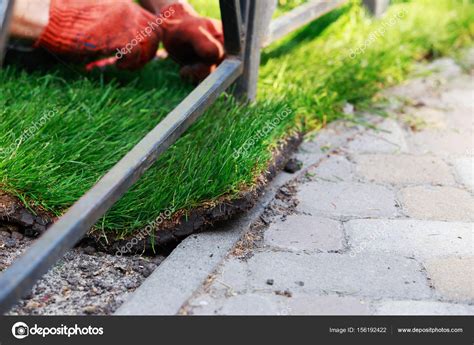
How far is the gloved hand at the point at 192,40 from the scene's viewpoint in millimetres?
2729

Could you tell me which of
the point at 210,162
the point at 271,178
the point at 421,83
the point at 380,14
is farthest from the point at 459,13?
the point at 210,162

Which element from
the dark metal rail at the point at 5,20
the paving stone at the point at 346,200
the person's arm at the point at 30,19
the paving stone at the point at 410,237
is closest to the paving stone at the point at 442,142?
the paving stone at the point at 346,200

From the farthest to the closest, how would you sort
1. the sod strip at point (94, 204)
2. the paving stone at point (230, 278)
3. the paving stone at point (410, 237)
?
the paving stone at point (410, 237) → the paving stone at point (230, 278) → the sod strip at point (94, 204)

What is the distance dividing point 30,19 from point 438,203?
152cm

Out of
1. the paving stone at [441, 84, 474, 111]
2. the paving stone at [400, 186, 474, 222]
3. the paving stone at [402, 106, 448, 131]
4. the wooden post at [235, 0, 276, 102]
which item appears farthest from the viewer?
the paving stone at [441, 84, 474, 111]

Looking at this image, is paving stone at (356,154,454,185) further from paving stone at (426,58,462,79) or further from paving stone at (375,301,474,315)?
paving stone at (426,58,462,79)

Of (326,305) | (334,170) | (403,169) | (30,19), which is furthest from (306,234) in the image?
(30,19)

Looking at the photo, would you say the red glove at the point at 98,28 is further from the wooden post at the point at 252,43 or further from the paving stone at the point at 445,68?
the paving stone at the point at 445,68

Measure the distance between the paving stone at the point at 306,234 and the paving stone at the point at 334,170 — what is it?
0.32 meters

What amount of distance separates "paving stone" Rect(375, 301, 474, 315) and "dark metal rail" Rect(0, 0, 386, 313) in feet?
2.23

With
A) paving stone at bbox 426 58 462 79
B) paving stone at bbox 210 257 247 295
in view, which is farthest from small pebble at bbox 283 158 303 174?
paving stone at bbox 426 58 462 79

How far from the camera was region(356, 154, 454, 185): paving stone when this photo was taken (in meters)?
2.55

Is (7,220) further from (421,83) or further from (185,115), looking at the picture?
(421,83)

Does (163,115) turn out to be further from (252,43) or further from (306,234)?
(306,234)
